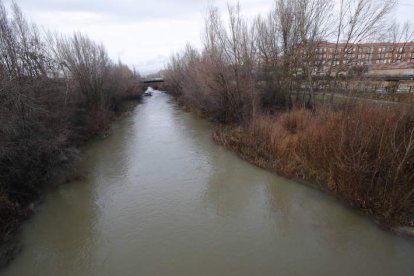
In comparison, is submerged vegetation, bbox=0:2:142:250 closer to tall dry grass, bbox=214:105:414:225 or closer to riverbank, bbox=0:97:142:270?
riverbank, bbox=0:97:142:270

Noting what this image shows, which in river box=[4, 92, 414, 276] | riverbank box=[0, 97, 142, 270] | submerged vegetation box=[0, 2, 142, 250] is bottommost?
river box=[4, 92, 414, 276]

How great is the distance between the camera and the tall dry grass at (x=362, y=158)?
5.70m

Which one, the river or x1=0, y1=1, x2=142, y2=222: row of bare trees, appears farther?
x1=0, y1=1, x2=142, y2=222: row of bare trees

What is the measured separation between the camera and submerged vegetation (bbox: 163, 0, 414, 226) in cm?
595

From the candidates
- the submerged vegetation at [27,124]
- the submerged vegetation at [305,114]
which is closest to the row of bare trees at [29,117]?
the submerged vegetation at [27,124]

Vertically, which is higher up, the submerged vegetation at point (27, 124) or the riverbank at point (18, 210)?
the submerged vegetation at point (27, 124)

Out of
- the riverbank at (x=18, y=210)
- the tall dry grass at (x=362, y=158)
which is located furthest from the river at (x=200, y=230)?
the tall dry grass at (x=362, y=158)

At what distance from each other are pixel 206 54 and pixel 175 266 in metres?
13.5

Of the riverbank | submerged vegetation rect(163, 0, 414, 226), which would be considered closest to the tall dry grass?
submerged vegetation rect(163, 0, 414, 226)

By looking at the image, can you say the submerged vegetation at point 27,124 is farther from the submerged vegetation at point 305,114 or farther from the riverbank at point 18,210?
the submerged vegetation at point 305,114

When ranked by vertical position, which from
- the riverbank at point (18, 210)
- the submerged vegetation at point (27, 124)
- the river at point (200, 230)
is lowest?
the river at point (200, 230)

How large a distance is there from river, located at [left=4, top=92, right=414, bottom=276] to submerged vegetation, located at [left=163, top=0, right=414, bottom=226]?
785 mm

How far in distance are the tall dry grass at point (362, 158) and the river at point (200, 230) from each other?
1.57 ft

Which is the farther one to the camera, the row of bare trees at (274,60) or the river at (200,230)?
the row of bare trees at (274,60)
